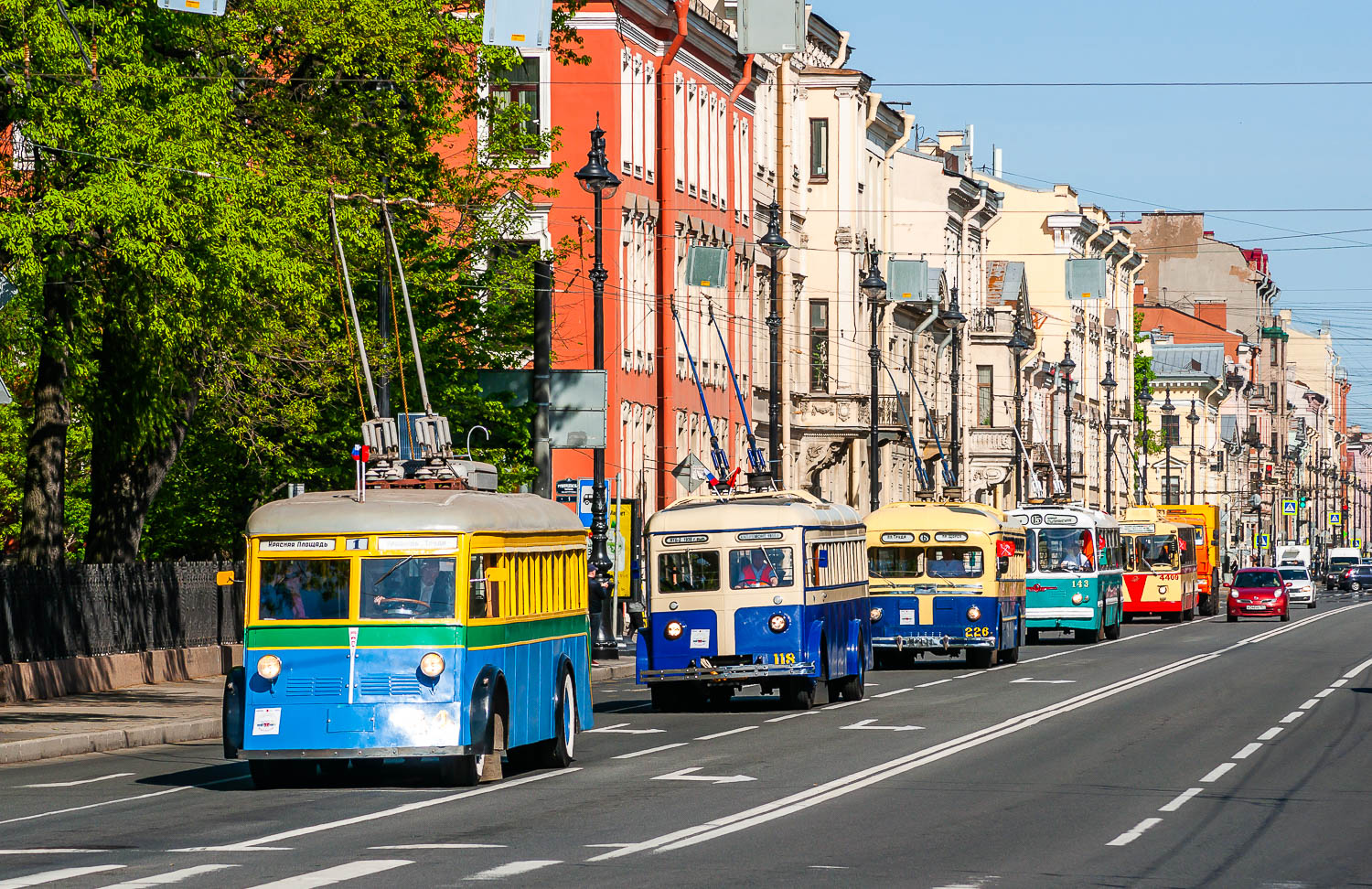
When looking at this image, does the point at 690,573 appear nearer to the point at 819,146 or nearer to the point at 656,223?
the point at 656,223

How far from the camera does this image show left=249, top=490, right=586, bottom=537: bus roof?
20.1 meters

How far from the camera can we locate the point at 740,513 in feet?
104

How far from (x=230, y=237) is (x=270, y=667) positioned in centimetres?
890

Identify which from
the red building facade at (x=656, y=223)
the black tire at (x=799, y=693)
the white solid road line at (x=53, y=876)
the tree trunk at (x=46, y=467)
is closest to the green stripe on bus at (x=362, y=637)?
the white solid road line at (x=53, y=876)

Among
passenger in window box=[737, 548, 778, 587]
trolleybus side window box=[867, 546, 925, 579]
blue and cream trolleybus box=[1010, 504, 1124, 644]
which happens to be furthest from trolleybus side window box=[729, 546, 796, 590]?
blue and cream trolleybus box=[1010, 504, 1124, 644]

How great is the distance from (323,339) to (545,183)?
20396 mm

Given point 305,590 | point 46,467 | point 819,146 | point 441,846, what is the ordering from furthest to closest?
point 819,146 < point 46,467 < point 305,590 < point 441,846

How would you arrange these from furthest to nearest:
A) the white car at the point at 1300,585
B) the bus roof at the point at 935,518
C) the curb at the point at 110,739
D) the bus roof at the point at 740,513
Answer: the white car at the point at 1300,585 < the bus roof at the point at 935,518 < the bus roof at the point at 740,513 < the curb at the point at 110,739

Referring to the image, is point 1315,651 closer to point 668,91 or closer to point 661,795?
point 668,91

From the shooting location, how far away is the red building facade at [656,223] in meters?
55.2

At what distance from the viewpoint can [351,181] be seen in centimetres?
3412

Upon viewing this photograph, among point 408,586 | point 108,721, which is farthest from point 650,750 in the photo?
point 108,721

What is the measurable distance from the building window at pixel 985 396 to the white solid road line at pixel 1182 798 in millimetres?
78017

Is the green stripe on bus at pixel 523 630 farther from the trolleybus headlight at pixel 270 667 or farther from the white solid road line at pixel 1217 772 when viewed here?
the white solid road line at pixel 1217 772
